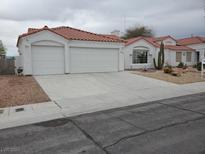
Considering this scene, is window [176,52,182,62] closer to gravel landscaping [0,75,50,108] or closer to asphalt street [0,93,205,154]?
asphalt street [0,93,205,154]

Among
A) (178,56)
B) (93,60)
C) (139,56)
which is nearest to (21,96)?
(93,60)

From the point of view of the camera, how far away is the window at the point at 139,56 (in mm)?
21344

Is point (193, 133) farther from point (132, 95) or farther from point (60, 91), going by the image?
point (60, 91)

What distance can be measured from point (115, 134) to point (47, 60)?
1139cm

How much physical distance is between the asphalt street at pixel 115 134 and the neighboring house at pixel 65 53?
9.42 m

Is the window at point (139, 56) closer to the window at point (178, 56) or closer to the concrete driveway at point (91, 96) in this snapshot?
the window at point (178, 56)

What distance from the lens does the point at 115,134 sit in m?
4.47

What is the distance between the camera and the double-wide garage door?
1416 centimetres

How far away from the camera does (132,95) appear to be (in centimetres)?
917

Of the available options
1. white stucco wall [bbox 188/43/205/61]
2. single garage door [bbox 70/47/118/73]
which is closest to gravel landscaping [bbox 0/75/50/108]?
single garage door [bbox 70/47/118/73]

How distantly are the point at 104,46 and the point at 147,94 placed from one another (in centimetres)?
868

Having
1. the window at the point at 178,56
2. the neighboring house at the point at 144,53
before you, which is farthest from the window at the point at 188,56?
the window at the point at 178,56

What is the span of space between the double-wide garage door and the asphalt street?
9.41 m

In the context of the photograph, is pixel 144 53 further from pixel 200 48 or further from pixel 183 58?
pixel 200 48
